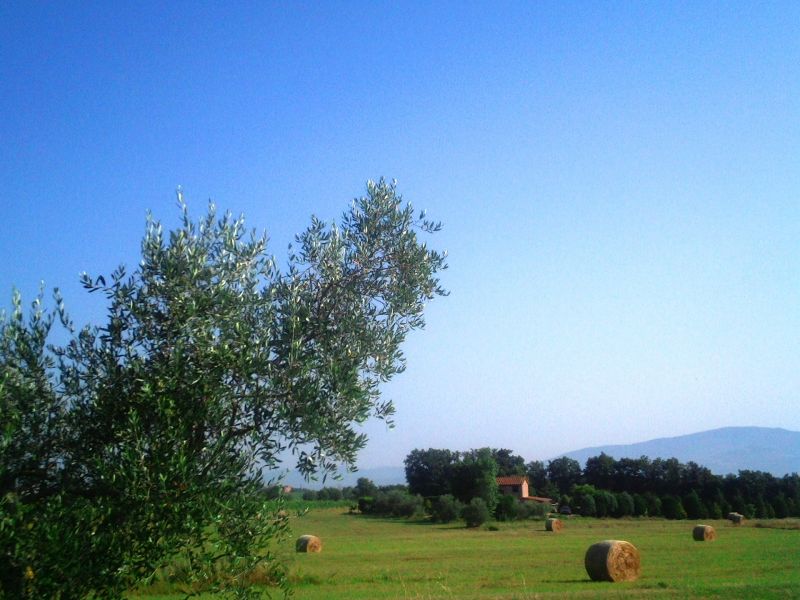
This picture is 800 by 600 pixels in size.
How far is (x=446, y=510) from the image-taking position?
102688 mm

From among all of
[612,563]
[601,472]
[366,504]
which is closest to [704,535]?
[612,563]

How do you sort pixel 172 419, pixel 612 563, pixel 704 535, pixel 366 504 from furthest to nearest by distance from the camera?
1. pixel 366 504
2. pixel 704 535
3. pixel 612 563
4. pixel 172 419

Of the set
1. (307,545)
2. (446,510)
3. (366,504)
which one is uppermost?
(366,504)

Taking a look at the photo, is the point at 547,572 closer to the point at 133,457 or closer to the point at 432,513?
the point at 133,457

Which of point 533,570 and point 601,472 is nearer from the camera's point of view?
point 533,570

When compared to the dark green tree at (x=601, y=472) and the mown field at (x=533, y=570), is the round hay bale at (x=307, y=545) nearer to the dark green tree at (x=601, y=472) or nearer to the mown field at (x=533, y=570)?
the mown field at (x=533, y=570)

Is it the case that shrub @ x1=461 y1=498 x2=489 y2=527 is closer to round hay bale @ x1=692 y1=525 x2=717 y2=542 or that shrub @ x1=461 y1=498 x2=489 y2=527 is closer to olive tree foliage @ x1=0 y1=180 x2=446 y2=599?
round hay bale @ x1=692 y1=525 x2=717 y2=542

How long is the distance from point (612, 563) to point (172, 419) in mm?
27695

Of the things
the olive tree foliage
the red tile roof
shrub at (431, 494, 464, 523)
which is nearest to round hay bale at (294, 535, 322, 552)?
the olive tree foliage

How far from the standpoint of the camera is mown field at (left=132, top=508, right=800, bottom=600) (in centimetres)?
2270

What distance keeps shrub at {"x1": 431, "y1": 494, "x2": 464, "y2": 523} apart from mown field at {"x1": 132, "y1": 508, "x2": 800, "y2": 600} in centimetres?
4568

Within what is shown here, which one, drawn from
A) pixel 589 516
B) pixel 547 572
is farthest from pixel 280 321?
pixel 589 516

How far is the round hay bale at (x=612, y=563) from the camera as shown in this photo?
3047 centimetres

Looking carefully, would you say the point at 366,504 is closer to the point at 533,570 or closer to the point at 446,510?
the point at 446,510
